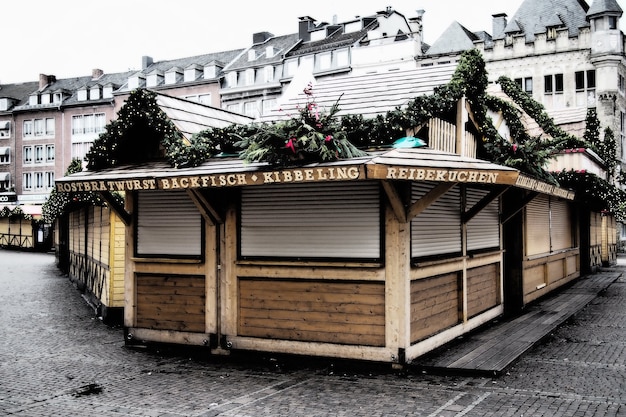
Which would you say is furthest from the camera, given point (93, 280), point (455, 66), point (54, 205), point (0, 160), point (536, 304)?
point (0, 160)

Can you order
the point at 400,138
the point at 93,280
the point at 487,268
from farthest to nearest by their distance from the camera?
the point at 93,280 → the point at 487,268 → the point at 400,138

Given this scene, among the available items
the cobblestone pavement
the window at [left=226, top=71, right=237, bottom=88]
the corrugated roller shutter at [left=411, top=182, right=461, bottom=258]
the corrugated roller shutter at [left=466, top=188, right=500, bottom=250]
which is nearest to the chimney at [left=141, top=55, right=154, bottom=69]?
the window at [left=226, top=71, right=237, bottom=88]

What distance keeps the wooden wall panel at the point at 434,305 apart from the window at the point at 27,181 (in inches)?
2480

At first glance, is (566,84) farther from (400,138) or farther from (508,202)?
(400,138)

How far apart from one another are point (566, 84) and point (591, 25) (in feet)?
13.6

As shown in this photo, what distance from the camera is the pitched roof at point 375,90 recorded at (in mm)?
11031

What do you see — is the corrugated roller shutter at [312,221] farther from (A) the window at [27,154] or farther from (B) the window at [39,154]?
(A) the window at [27,154]

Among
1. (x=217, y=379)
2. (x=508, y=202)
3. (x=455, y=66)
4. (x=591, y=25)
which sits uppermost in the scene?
(x=591, y=25)

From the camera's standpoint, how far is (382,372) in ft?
29.9

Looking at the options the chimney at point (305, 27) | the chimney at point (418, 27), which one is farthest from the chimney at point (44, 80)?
the chimney at point (418, 27)

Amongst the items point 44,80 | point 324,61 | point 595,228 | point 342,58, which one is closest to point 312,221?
point 595,228

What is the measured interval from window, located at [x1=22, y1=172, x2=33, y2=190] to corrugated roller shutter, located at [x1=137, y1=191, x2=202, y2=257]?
60226 mm

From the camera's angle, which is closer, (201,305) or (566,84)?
(201,305)

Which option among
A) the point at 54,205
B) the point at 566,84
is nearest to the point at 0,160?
the point at 54,205
